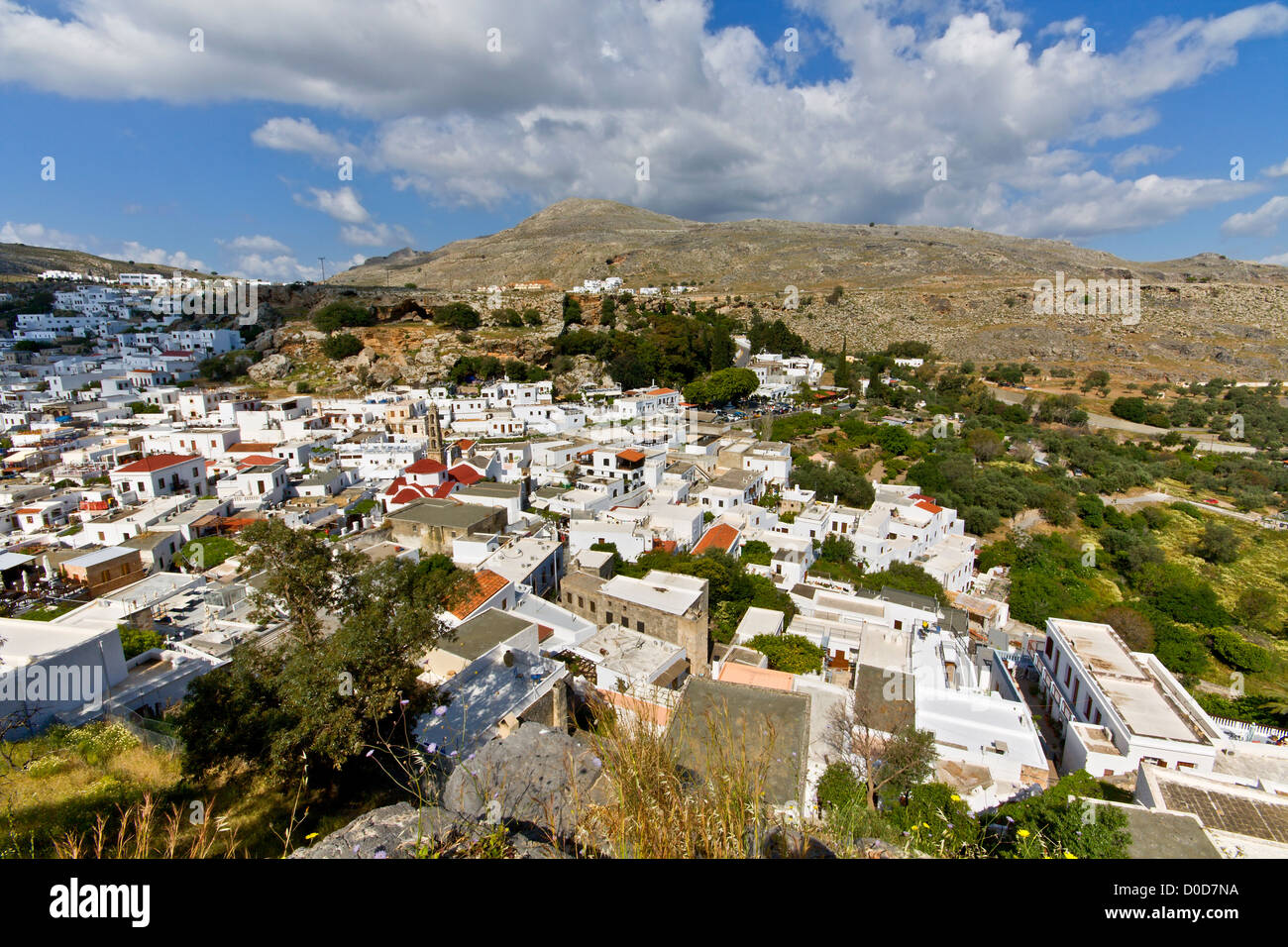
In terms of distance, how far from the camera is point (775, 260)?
7794cm

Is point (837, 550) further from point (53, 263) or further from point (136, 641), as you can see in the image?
point (53, 263)

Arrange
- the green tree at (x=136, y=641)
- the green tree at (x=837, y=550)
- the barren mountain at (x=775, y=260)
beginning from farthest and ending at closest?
the barren mountain at (x=775, y=260) < the green tree at (x=837, y=550) < the green tree at (x=136, y=641)

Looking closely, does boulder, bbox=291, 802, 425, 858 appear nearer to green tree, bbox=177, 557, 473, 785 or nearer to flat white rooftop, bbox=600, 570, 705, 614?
green tree, bbox=177, 557, 473, 785

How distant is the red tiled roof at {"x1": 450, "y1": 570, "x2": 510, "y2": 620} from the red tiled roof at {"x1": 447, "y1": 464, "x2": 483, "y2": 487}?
9.85m

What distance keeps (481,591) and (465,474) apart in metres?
12.1

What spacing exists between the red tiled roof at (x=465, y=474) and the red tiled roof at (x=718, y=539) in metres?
10.3

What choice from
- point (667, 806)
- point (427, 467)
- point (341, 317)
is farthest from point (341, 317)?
point (667, 806)

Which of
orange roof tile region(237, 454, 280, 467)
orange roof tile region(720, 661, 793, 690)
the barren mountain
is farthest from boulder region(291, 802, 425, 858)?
the barren mountain

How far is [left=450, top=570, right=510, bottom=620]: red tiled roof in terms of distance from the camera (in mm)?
13773

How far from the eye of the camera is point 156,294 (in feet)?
217

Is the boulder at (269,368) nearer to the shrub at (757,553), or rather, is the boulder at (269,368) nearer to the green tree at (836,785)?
the shrub at (757,553)

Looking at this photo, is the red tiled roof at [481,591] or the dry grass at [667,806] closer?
the dry grass at [667,806]

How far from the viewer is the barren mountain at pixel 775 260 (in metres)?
71.1

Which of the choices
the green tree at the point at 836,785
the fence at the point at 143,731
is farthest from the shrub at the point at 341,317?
the green tree at the point at 836,785
